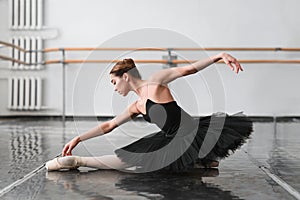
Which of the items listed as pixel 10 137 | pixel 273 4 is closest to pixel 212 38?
pixel 273 4

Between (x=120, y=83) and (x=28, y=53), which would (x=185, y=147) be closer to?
(x=120, y=83)

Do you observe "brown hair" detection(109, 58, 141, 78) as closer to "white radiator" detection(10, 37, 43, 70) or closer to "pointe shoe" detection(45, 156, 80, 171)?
"pointe shoe" detection(45, 156, 80, 171)

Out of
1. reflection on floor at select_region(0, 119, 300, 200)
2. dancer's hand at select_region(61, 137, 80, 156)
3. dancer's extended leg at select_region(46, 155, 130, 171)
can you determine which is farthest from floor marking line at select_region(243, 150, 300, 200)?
dancer's hand at select_region(61, 137, 80, 156)

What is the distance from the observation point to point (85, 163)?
90.5 inches

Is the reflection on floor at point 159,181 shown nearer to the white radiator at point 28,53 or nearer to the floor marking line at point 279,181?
the floor marking line at point 279,181

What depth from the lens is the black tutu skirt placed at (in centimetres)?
214

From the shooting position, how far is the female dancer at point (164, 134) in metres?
2.17

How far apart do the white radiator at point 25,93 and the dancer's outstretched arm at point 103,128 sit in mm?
5383

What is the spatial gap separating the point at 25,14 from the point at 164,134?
591 cm

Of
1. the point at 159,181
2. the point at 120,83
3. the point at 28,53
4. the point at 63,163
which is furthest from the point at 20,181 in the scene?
the point at 28,53

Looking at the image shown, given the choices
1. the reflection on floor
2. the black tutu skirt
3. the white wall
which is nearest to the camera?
the reflection on floor

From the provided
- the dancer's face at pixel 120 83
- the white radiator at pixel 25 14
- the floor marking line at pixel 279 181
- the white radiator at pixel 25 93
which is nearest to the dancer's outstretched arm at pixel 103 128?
the dancer's face at pixel 120 83

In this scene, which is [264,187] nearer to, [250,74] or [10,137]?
[10,137]

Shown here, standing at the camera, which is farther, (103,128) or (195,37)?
(195,37)
